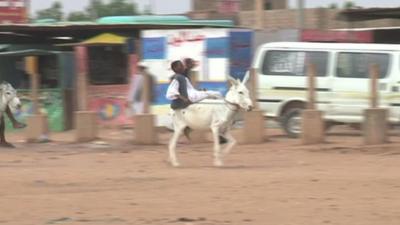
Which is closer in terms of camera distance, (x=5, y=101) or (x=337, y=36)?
(x=5, y=101)

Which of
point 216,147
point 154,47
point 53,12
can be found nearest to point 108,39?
point 154,47

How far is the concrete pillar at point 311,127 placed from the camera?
1436 centimetres

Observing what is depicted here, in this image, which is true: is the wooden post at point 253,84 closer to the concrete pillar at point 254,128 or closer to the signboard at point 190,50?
the concrete pillar at point 254,128

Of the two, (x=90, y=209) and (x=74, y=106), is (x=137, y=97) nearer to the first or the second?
(x=74, y=106)

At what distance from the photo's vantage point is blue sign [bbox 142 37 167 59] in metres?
18.0

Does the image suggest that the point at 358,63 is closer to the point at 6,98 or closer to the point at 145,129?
the point at 145,129

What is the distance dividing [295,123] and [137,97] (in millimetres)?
3601

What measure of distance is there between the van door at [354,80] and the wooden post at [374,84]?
2.36 feet

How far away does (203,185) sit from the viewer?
9.47 metres

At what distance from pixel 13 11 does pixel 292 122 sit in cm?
1414

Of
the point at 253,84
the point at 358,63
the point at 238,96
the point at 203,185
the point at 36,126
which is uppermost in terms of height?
the point at 358,63

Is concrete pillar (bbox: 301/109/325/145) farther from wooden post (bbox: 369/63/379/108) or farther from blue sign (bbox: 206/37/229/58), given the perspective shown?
blue sign (bbox: 206/37/229/58)

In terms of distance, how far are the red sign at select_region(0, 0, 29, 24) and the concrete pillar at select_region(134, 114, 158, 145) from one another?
1271cm

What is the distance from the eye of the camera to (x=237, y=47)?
58.7ft
